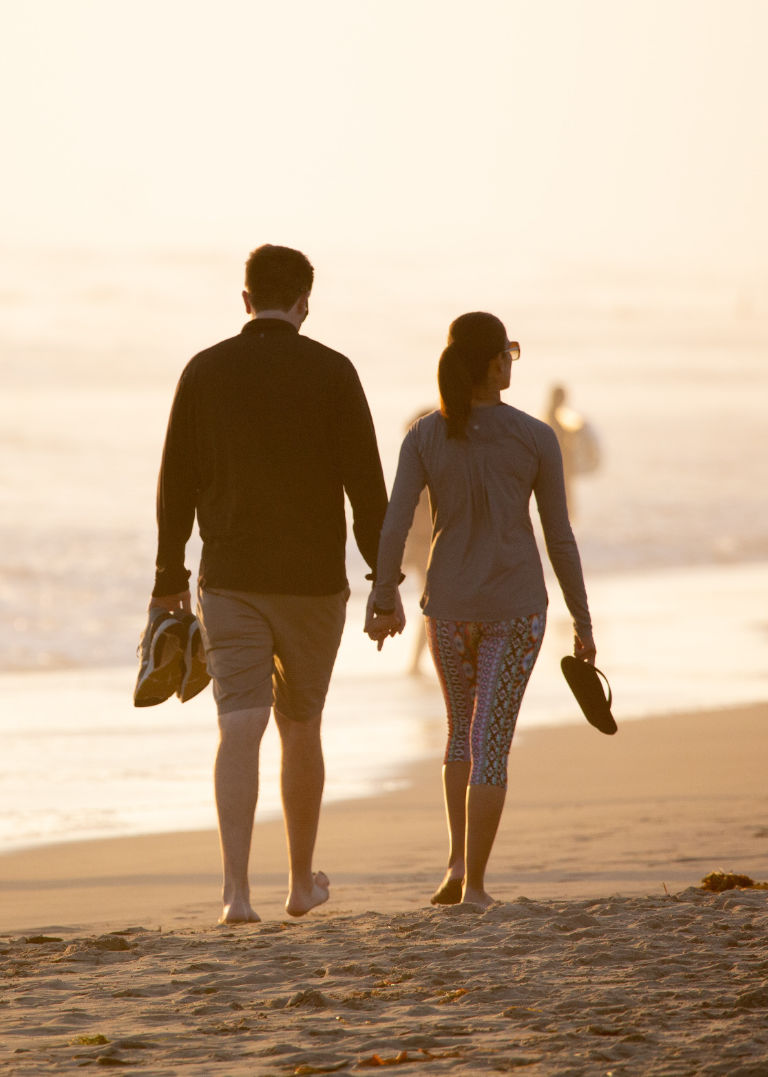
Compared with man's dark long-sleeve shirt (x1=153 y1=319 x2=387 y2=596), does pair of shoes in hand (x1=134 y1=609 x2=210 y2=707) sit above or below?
below

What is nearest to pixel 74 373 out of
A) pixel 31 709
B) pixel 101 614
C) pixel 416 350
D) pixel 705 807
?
pixel 416 350

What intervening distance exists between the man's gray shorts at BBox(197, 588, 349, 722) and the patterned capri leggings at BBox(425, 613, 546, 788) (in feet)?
1.09

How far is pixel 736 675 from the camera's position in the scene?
10.8 metres

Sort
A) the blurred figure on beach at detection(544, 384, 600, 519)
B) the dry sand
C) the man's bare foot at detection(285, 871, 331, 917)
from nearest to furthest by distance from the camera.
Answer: the dry sand → the man's bare foot at detection(285, 871, 331, 917) → the blurred figure on beach at detection(544, 384, 600, 519)

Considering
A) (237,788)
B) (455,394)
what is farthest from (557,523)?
(237,788)

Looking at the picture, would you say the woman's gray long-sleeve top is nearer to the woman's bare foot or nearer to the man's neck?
the man's neck

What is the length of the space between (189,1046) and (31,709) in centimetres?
655

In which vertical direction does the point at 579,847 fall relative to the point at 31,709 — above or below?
below

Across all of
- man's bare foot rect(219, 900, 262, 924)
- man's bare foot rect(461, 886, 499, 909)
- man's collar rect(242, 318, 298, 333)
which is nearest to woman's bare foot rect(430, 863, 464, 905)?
man's bare foot rect(461, 886, 499, 909)

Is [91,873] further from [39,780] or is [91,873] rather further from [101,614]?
[101,614]

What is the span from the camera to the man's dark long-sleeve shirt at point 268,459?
186 inches

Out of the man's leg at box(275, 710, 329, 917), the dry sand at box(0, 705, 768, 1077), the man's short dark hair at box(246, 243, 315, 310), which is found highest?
the man's short dark hair at box(246, 243, 315, 310)

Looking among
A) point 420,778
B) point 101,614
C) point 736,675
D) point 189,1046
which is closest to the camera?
point 189,1046

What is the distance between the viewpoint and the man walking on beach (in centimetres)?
471
